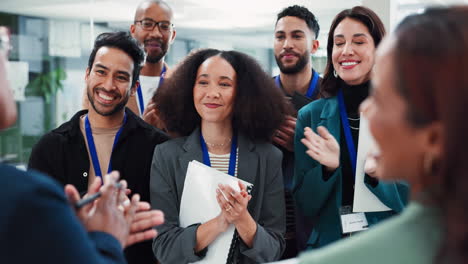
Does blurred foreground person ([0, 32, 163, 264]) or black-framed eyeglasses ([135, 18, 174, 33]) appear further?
black-framed eyeglasses ([135, 18, 174, 33])

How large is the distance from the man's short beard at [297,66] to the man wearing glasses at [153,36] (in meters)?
0.77

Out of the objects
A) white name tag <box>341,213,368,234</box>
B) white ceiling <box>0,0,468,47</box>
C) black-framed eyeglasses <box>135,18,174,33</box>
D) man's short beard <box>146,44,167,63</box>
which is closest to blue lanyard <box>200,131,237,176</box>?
white name tag <box>341,213,368,234</box>

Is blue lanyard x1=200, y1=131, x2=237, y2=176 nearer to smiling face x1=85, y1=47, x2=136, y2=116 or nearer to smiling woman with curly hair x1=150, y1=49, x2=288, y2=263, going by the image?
smiling woman with curly hair x1=150, y1=49, x2=288, y2=263

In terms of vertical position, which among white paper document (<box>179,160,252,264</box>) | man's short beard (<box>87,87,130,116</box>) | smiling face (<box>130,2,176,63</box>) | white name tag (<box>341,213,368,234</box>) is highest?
smiling face (<box>130,2,176,63</box>)

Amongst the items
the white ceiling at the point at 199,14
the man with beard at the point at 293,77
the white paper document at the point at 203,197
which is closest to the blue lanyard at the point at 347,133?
the man with beard at the point at 293,77

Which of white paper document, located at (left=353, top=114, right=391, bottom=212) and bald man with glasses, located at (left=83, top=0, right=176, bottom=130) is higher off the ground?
bald man with glasses, located at (left=83, top=0, right=176, bottom=130)

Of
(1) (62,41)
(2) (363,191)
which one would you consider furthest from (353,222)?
(1) (62,41)

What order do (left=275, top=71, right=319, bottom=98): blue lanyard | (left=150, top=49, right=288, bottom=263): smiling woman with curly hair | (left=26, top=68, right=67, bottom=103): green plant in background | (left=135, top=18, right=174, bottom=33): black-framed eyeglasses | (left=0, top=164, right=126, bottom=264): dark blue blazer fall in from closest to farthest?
(left=0, top=164, right=126, bottom=264): dark blue blazer
(left=150, top=49, right=288, bottom=263): smiling woman with curly hair
(left=275, top=71, right=319, bottom=98): blue lanyard
(left=135, top=18, right=174, bottom=33): black-framed eyeglasses
(left=26, top=68, right=67, bottom=103): green plant in background

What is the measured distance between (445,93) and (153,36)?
9.70 ft

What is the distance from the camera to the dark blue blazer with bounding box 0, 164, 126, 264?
3.30ft

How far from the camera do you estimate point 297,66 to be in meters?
3.12

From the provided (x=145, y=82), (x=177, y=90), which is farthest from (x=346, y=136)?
(x=145, y=82)

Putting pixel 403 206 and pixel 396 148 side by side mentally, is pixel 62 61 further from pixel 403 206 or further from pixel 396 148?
pixel 396 148

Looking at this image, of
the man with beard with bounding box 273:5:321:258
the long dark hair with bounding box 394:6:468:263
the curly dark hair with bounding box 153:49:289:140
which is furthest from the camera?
the man with beard with bounding box 273:5:321:258
